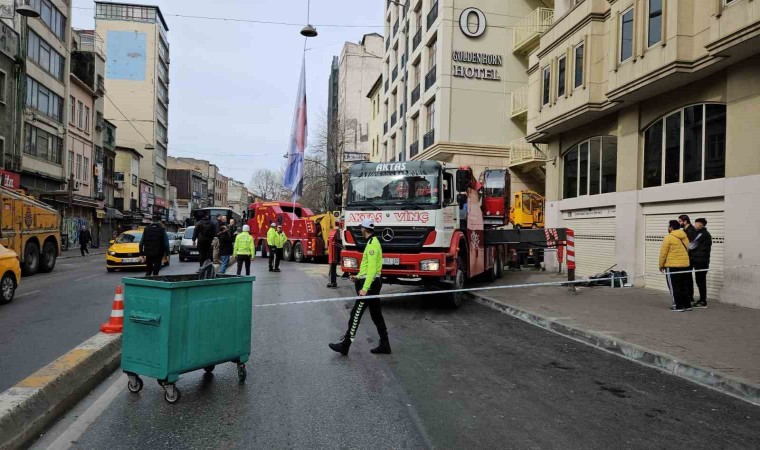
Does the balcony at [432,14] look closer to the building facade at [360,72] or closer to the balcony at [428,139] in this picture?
the balcony at [428,139]

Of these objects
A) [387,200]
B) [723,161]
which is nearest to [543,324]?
[387,200]

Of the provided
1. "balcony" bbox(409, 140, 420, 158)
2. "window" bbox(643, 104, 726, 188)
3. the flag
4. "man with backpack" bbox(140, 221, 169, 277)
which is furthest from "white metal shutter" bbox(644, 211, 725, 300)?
"balcony" bbox(409, 140, 420, 158)

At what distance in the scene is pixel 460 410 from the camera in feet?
16.1

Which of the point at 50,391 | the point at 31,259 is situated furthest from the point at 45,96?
the point at 50,391

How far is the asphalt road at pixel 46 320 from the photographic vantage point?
6359mm

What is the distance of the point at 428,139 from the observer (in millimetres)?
32406

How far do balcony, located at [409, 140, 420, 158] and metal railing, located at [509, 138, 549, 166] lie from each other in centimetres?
798

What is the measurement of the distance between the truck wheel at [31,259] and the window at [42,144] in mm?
15331

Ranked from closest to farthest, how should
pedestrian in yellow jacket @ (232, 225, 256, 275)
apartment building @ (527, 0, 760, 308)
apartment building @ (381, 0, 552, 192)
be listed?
apartment building @ (527, 0, 760, 308) → pedestrian in yellow jacket @ (232, 225, 256, 275) → apartment building @ (381, 0, 552, 192)

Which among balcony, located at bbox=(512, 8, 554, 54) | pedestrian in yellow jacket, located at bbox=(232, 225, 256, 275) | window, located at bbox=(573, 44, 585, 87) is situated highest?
balcony, located at bbox=(512, 8, 554, 54)

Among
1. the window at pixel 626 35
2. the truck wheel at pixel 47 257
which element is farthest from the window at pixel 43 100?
the window at pixel 626 35

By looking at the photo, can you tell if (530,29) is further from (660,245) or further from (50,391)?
(50,391)

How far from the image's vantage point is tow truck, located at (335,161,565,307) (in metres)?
10.8

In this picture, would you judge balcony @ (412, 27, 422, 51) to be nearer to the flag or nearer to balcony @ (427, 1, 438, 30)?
balcony @ (427, 1, 438, 30)
